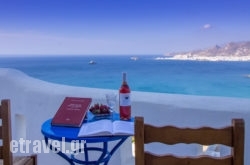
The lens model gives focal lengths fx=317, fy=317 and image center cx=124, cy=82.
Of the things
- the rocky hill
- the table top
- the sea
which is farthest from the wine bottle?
the sea

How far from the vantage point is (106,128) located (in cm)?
147

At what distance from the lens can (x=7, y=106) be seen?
4.26ft

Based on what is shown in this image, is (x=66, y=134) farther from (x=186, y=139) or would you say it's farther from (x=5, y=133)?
(x=186, y=139)

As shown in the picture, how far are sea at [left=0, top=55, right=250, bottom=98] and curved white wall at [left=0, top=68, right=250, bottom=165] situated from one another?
1615 centimetres

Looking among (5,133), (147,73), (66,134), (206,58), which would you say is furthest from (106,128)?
(147,73)

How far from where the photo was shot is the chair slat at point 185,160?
892mm

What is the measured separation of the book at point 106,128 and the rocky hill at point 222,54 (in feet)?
47.0

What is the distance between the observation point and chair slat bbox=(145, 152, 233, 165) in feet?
2.93

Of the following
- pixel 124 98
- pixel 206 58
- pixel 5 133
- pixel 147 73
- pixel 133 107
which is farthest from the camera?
pixel 147 73

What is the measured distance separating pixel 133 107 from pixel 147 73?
69.9 ft

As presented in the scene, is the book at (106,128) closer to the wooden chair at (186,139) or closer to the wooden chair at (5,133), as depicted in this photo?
the wooden chair at (5,133)

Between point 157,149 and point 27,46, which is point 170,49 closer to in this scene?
point 27,46

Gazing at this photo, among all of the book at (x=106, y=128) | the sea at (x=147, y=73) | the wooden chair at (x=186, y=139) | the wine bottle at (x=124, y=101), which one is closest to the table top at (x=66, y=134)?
the book at (x=106, y=128)

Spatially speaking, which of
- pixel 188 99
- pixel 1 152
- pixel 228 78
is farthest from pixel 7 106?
pixel 228 78
